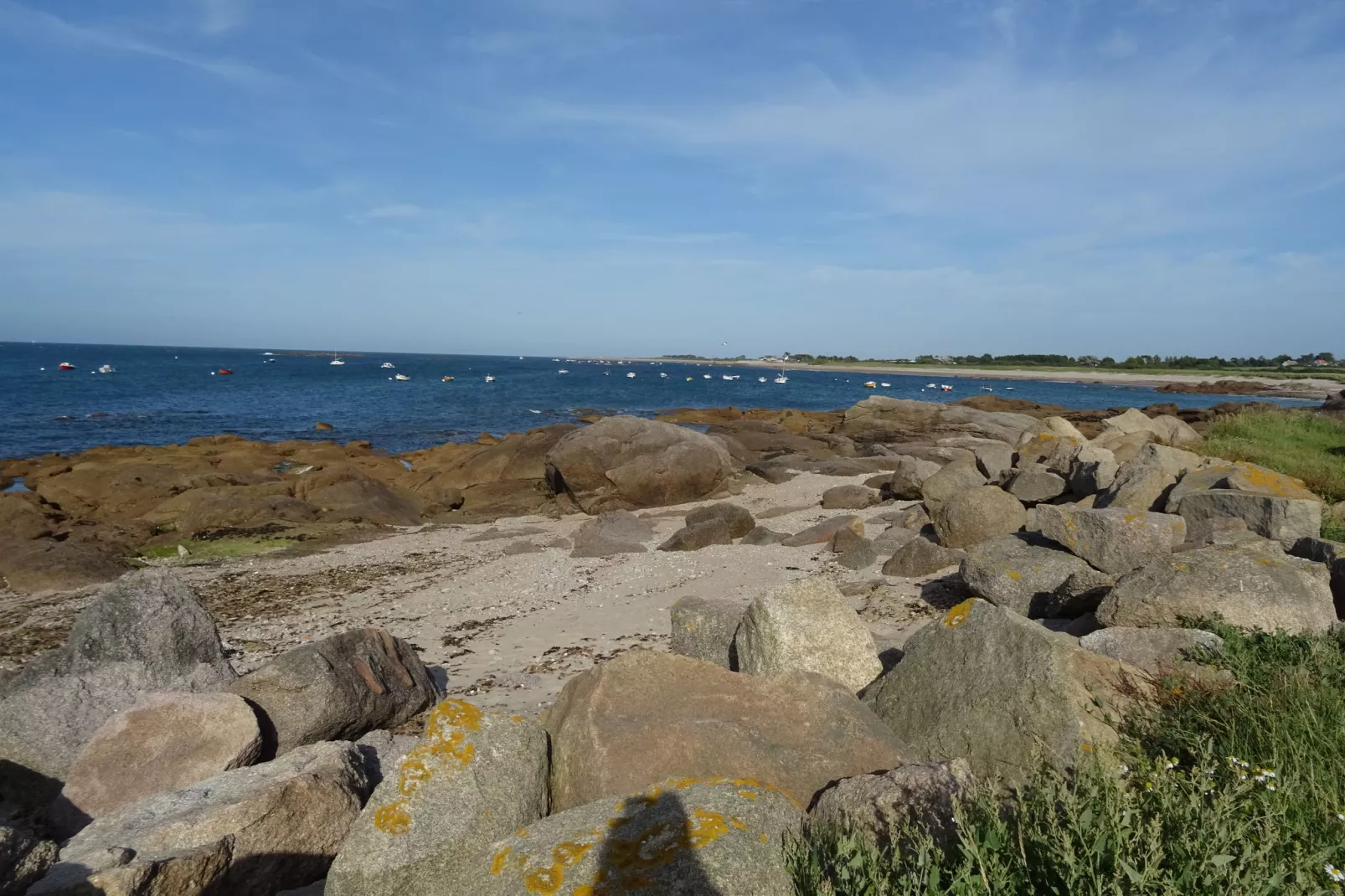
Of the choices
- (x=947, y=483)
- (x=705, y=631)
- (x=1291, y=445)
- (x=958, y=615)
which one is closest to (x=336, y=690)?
(x=705, y=631)

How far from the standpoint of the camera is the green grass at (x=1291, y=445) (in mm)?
12266

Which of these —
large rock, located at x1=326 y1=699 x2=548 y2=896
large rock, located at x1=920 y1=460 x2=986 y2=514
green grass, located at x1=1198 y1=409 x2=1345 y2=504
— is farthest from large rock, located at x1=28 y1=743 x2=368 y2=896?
green grass, located at x1=1198 y1=409 x2=1345 y2=504

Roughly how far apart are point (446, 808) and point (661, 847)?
4.97ft

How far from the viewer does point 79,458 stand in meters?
28.1

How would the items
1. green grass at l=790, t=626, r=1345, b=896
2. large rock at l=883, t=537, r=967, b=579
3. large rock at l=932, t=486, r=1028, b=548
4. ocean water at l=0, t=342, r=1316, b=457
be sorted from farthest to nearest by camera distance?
1. ocean water at l=0, t=342, r=1316, b=457
2. large rock at l=932, t=486, r=1028, b=548
3. large rock at l=883, t=537, r=967, b=579
4. green grass at l=790, t=626, r=1345, b=896

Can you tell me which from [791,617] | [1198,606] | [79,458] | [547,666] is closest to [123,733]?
[547,666]

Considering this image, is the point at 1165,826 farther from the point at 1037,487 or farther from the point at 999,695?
the point at 1037,487

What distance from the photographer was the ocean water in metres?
41.2

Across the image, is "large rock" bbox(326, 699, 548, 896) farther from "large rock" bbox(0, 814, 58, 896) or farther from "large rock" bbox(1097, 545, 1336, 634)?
"large rock" bbox(1097, 545, 1336, 634)

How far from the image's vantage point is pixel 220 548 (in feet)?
57.0

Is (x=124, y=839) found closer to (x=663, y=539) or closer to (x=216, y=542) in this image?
(x=663, y=539)

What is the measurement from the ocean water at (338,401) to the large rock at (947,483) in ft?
95.5

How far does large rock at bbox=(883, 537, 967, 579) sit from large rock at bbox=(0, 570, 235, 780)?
28.8 feet

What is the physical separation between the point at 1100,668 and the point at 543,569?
425 inches
